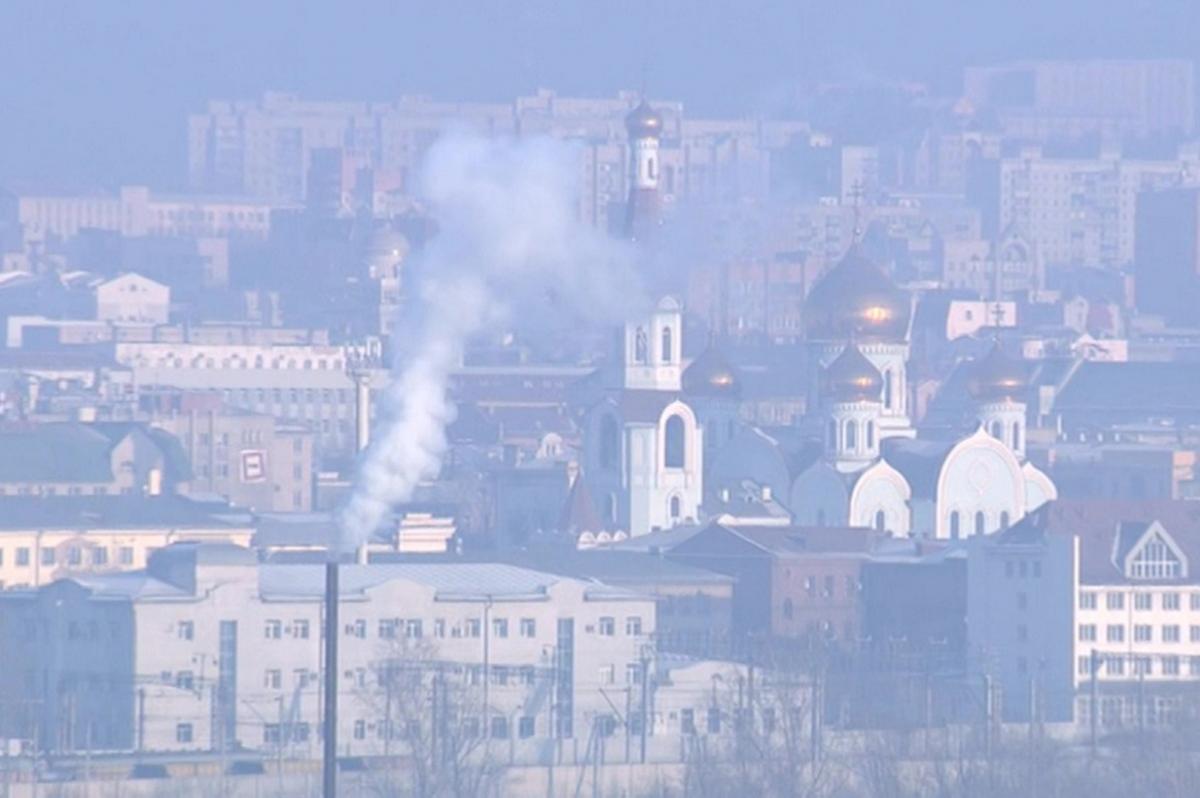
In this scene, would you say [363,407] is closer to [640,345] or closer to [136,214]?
[640,345]

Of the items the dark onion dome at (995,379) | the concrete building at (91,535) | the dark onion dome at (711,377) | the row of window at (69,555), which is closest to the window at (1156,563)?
the concrete building at (91,535)

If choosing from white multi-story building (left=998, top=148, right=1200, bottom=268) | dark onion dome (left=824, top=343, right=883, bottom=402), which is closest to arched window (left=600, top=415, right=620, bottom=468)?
dark onion dome (left=824, top=343, right=883, bottom=402)

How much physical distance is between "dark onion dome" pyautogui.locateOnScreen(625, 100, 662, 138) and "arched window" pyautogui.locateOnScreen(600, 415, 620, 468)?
416 centimetres

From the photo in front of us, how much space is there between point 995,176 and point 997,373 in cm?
4464

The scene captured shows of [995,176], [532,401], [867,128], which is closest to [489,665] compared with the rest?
[532,401]

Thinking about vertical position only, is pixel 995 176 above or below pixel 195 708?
above

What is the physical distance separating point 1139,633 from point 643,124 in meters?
12.1

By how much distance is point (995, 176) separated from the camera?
9438cm

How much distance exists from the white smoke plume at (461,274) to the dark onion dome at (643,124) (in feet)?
22.9

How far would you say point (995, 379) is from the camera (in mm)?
49906

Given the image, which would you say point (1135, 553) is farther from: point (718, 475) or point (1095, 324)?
point (1095, 324)

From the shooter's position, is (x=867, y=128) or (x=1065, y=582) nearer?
(x=1065, y=582)

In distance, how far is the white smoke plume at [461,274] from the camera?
39.0 meters

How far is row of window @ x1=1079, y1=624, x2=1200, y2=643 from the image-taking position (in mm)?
41031
